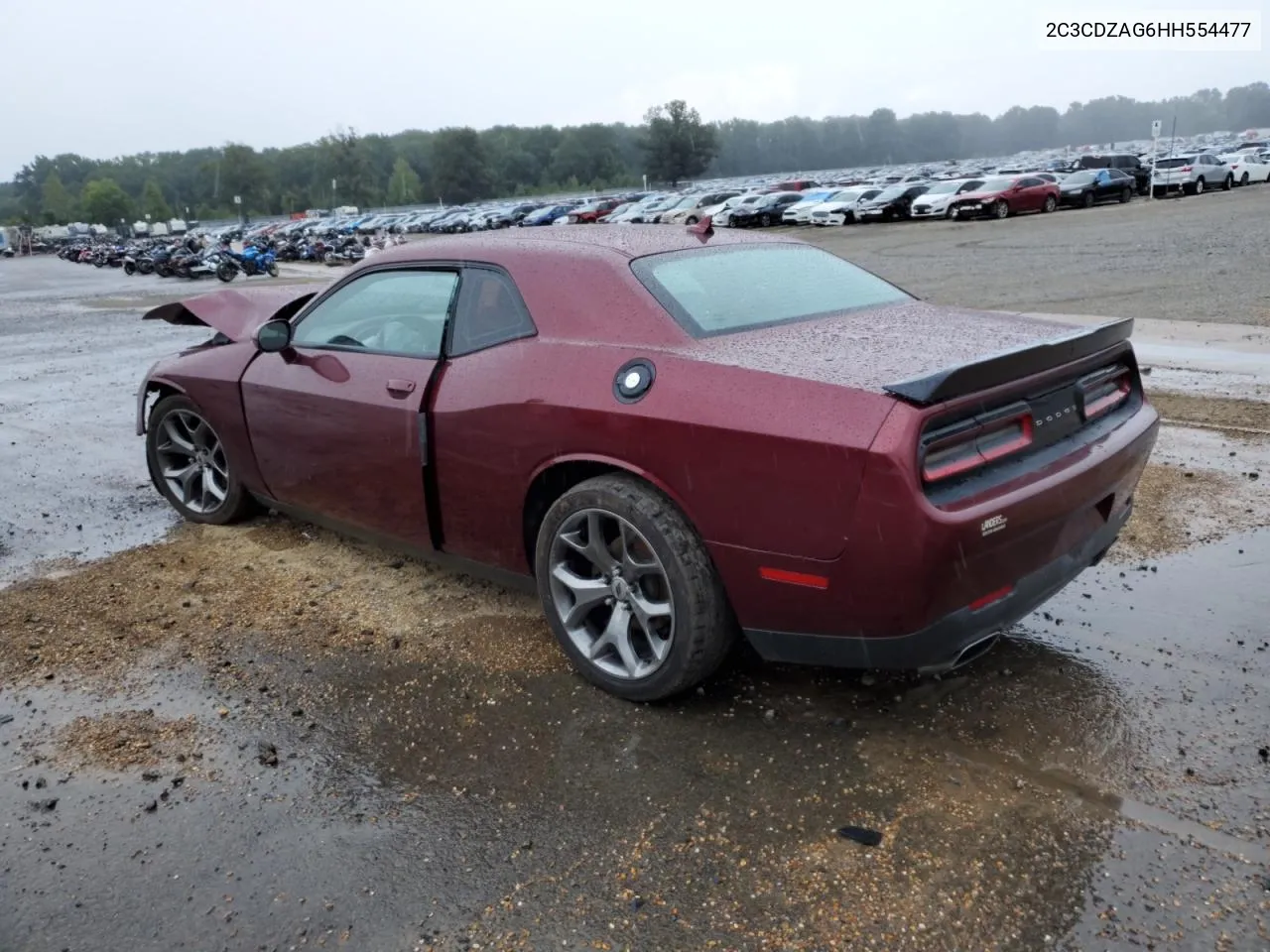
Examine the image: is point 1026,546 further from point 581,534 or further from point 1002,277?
point 1002,277

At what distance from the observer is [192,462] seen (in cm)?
566

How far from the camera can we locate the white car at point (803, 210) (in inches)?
1532

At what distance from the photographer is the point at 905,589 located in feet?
9.36

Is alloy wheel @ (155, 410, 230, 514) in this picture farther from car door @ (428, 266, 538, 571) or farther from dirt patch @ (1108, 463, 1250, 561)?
dirt patch @ (1108, 463, 1250, 561)

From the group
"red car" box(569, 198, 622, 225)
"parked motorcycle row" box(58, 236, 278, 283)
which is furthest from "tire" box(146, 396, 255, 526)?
"red car" box(569, 198, 622, 225)

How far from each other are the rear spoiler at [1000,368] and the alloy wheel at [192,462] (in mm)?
3819

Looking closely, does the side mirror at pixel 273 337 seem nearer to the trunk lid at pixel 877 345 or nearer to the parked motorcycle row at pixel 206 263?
the trunk lid at pixel 877 345

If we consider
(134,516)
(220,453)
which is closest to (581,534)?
(220,453)

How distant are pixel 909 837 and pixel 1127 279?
1467 cm

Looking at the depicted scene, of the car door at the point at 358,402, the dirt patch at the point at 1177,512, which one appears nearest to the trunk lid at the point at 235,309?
the car door at the point at 358,402

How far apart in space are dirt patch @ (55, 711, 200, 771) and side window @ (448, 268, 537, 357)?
1.67 m

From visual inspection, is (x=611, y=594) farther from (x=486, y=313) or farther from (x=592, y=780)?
(x=486, y=313)

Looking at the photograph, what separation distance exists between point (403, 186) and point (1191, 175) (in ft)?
385

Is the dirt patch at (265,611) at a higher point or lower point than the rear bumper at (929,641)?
lower
